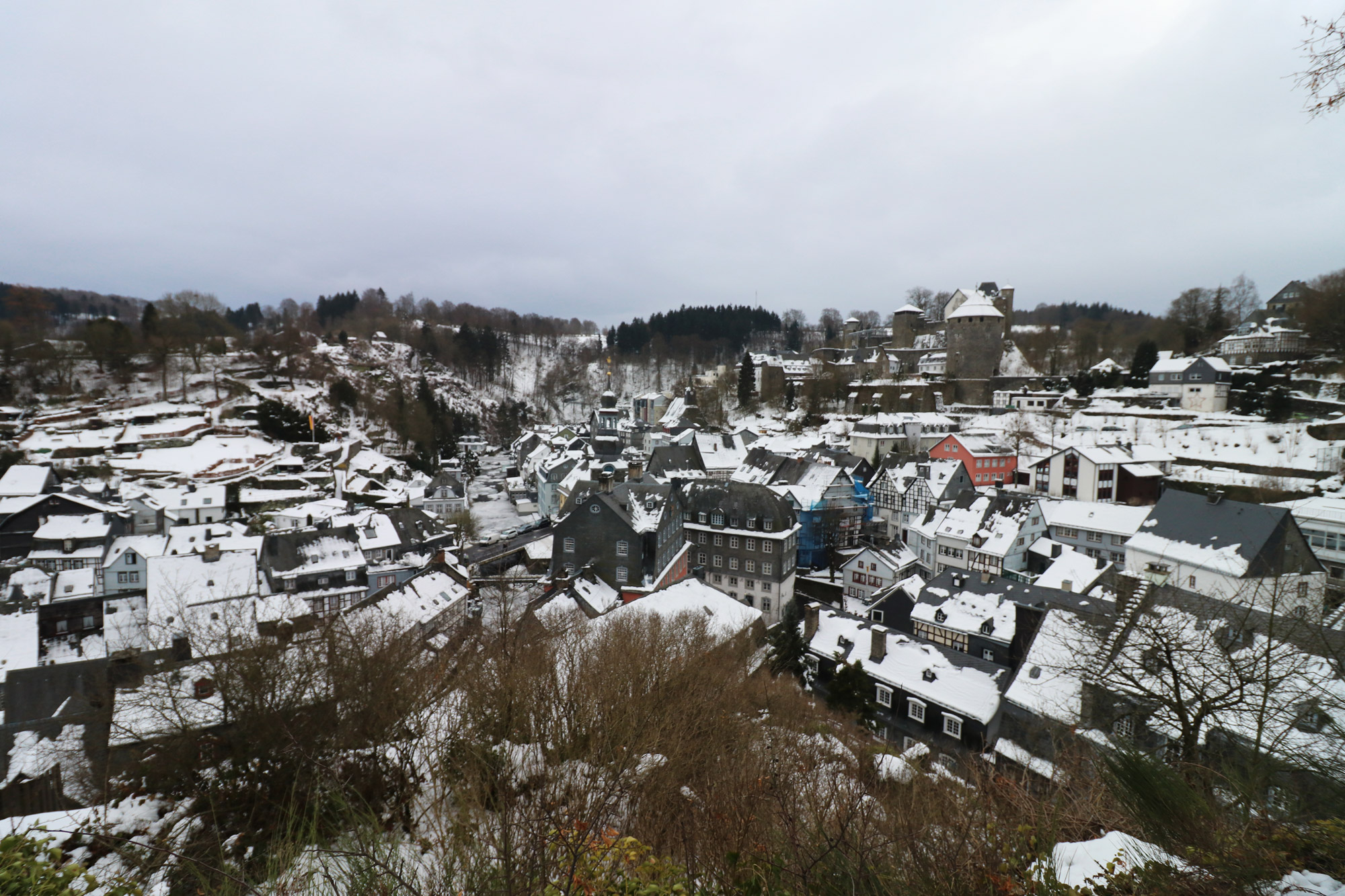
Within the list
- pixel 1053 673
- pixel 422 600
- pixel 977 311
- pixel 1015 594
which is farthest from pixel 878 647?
pixel 977 311

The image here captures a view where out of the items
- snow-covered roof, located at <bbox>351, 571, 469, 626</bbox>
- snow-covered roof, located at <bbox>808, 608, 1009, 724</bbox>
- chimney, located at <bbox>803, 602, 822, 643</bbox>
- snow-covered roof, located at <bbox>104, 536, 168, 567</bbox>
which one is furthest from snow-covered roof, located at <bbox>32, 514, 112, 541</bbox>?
snow-covered roof, located at <bbox>808, 608, 1009, 724</bbox>

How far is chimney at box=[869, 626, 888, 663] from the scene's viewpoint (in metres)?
17.4

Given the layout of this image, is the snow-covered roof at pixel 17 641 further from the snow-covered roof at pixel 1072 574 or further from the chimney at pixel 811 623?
the snow-covered roof at pixel 1072 574

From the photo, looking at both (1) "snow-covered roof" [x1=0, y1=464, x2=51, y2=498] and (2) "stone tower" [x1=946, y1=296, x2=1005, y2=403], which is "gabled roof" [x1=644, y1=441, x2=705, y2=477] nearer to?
(2) "stone tower" [x1=946, y1=296, x2=1005, y2=403]

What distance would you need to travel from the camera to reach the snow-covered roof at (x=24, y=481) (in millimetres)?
36022

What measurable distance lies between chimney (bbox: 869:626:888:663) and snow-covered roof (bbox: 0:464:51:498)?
52.6 m

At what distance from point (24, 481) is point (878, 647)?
184ft

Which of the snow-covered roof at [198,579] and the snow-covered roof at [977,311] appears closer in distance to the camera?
the snow-covered roof at [198,579]

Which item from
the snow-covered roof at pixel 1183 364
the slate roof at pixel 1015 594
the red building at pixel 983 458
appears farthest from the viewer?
the snow-covered roof at pixel 1183 364

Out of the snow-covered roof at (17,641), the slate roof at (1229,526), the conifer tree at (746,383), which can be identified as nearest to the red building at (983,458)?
the slate roof at (1229,526)

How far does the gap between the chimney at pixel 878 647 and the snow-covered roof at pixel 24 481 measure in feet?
172

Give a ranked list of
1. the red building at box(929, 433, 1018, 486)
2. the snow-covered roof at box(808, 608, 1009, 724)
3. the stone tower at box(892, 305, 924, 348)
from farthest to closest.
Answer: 1. the stone tower at box(892, 305, 924, 348)
2. the red building at box(929, 433, 1018, 486)
3. the snow-covered roof at box(808, 608, 1009, 724)

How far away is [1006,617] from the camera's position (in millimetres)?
19109

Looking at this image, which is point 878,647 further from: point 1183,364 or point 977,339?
point 977,339
